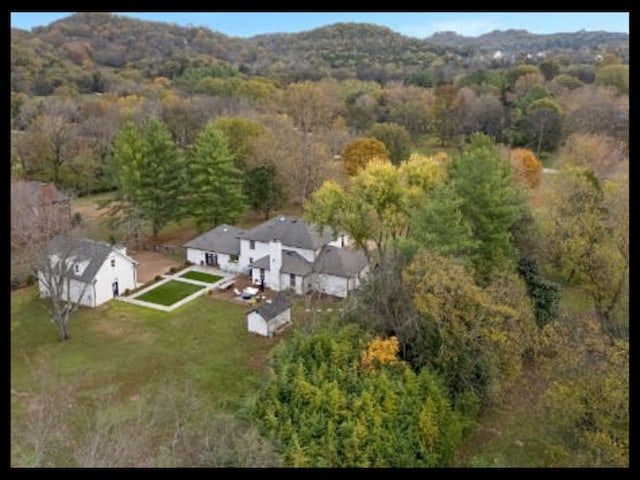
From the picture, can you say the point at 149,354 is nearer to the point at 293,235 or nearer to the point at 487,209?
the point at 293,235

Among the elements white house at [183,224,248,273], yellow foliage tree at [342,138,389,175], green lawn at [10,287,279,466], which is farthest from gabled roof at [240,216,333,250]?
yellow foliage tree at [342,138,389,175]

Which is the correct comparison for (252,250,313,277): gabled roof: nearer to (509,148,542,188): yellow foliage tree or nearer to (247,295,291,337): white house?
(247,295,291,337): white house

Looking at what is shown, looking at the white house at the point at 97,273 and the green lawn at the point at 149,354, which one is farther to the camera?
the white house at the point at 97,273

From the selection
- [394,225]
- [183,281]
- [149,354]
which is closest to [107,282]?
[183,281]

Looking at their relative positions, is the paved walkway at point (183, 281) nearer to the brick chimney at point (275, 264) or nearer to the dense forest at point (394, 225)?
the brick chimney at point (275, 264)

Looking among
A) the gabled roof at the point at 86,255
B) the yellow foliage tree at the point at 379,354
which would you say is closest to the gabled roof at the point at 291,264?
the gabled roof at the point at 86,255
